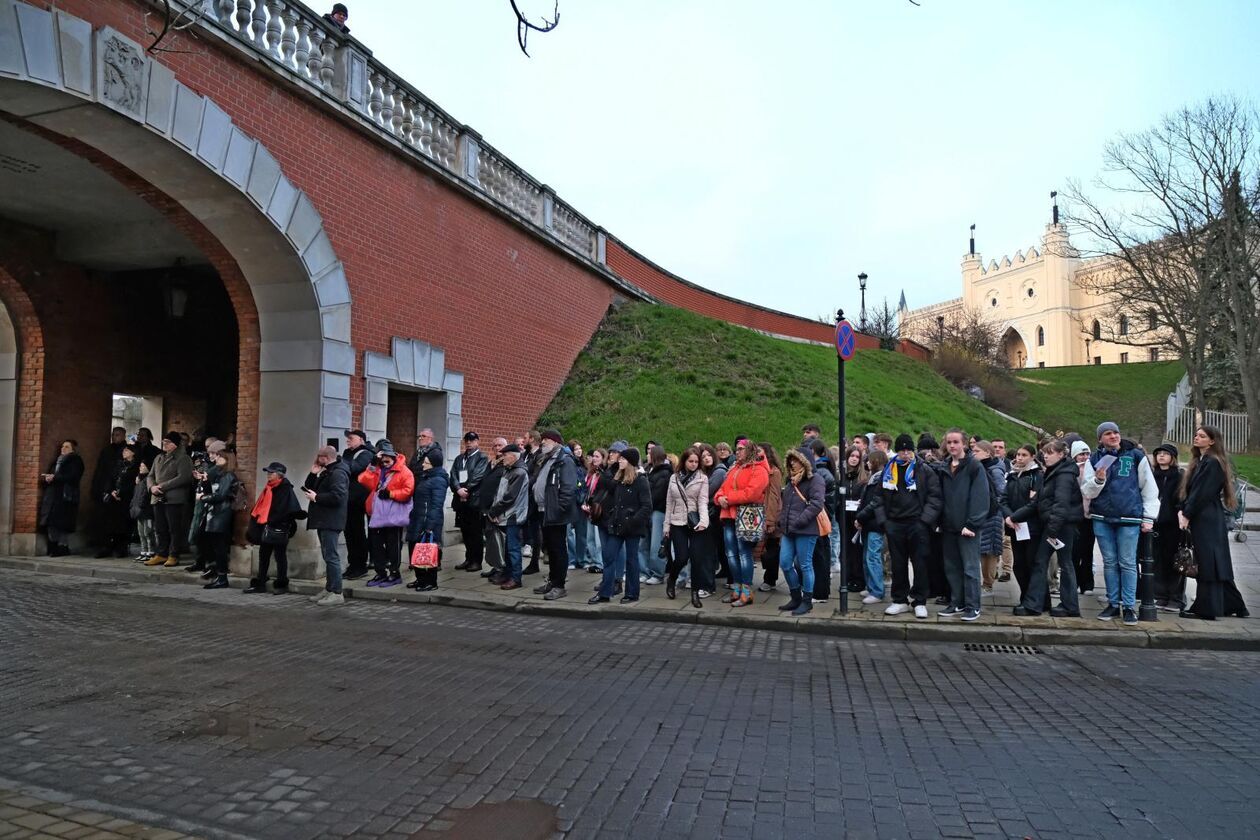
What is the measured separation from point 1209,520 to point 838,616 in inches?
156

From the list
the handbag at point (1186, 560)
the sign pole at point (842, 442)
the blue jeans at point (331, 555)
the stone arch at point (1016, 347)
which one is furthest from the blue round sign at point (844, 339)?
the stone arch at point (1016, 347)

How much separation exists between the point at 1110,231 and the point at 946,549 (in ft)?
101

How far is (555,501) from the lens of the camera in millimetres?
9375

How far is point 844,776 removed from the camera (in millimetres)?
4188

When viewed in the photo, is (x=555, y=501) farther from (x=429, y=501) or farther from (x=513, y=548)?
(x=429, y=501)

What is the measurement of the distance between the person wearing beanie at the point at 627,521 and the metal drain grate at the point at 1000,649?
3528mm

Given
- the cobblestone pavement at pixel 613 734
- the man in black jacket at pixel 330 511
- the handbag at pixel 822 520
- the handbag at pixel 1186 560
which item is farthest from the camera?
the man in black jacket at pixel 330 511

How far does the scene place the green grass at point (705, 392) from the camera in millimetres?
16703

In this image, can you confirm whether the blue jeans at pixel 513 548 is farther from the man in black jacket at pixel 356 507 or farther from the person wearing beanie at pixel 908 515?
the person wearing beanie at pixel 908 515

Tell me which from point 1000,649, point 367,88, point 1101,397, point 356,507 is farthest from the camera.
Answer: point 1101,397

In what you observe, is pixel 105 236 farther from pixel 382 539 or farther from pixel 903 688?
pixel 903 688

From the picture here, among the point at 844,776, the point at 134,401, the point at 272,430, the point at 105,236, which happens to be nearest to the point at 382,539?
the point at 272,430

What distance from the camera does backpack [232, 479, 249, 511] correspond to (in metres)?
10.5

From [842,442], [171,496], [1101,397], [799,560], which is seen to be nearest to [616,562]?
[799,560]
